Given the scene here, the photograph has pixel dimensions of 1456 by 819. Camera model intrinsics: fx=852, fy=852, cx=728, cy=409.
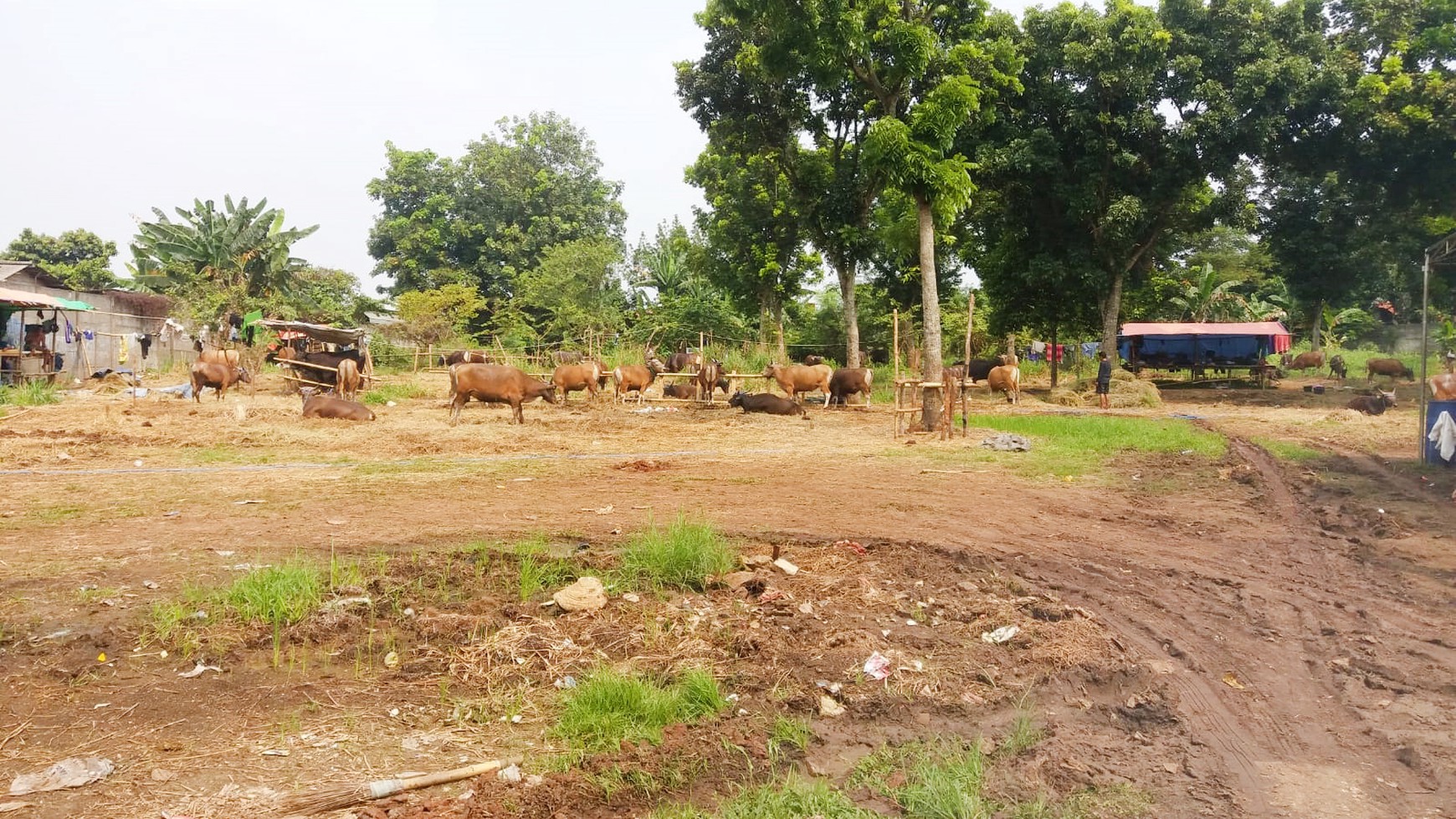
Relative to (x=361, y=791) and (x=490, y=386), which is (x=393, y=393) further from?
(x=361, y=791)

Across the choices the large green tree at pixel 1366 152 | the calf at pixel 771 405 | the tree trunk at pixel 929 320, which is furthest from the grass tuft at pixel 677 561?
the large green tree at pixel 1366 152

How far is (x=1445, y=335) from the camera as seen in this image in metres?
31.7

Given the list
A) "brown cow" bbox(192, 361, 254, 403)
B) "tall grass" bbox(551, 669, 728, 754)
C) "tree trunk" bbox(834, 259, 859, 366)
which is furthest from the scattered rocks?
"tree trunk" bbox(834, 259, 859, 366)

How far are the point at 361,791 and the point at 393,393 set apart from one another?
22.1m

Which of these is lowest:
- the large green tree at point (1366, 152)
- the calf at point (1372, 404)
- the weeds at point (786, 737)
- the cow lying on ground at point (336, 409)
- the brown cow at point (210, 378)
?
the weeds at point (786, 737)

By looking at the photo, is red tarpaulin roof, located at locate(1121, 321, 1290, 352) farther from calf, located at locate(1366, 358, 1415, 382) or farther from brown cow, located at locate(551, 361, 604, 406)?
brown cow, located at locate(551, 361, 604, 406)

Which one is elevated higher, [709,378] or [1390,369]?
[709,378]

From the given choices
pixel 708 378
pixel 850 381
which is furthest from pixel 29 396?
pixel 850 381

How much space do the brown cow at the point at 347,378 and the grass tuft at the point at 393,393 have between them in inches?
47.9

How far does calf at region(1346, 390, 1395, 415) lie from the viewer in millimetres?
→ 18688

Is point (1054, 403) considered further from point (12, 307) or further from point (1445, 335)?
point (12, 307)

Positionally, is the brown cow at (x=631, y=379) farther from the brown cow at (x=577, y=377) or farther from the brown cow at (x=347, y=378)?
the brown cow at (x=347, y=378)

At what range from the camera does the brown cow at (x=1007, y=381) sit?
893 inches

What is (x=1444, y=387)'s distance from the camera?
1073 cm
